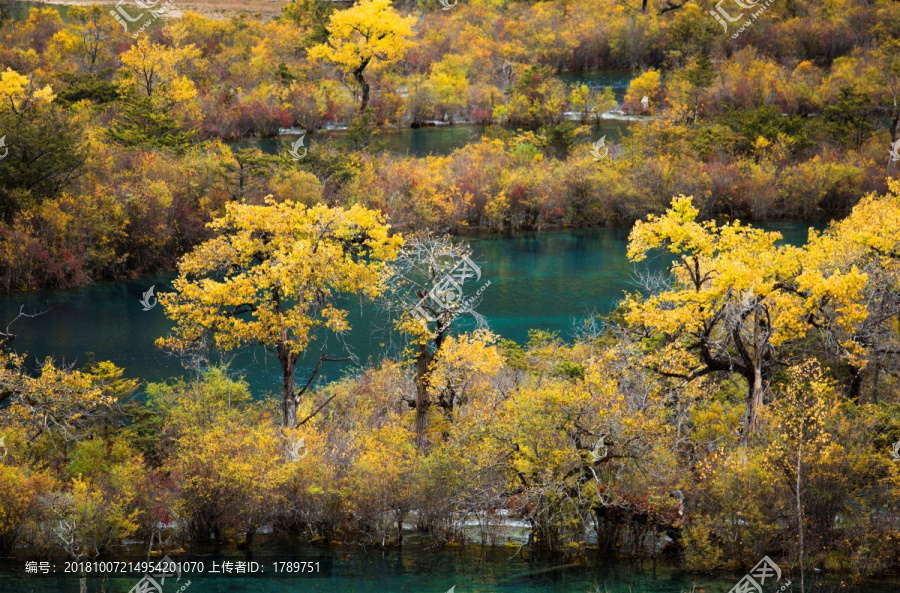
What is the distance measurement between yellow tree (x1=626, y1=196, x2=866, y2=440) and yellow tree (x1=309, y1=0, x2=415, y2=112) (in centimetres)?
5184

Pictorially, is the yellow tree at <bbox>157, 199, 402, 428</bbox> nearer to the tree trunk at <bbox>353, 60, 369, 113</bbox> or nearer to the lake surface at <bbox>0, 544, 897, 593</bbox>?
the lake surface at <bbox>0, 544, 897, 593</bbox>

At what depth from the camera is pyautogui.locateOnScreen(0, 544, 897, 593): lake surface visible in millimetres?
21406

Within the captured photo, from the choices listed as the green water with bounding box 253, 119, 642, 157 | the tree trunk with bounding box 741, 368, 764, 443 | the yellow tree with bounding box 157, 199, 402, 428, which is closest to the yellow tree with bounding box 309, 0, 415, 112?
the green water with bounding box 253, 119, 642, 157

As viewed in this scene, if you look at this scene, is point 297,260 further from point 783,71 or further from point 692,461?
point 783,71

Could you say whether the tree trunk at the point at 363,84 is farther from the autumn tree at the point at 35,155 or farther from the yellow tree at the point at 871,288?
the yellow tree at the point at 871,288

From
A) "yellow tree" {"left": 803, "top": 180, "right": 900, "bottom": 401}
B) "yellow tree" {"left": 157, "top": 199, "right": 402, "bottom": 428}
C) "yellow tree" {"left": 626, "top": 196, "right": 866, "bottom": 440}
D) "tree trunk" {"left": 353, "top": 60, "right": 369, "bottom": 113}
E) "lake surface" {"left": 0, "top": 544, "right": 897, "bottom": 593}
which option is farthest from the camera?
"tree trunk" {"left": 353, "top": 60, "right": 369, "bottom": 113}

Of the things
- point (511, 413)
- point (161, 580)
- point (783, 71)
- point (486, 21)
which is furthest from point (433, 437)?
point (486, 21)

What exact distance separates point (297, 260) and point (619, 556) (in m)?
10.5

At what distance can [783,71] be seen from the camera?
79.1 meters

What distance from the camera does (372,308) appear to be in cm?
4275

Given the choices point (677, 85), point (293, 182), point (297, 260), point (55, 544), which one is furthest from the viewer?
point (677, 85)

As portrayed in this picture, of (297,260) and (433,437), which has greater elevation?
(297,260)

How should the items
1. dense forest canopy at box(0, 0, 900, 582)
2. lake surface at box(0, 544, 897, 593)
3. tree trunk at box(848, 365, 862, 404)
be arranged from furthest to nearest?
tree trunk at box(848, 365, 862, 404) → dense forest canopy at box(0, 0, 900, 582) → lake surface at box(0, 544, 897, 593)

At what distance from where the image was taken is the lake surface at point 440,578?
21.4 meters
